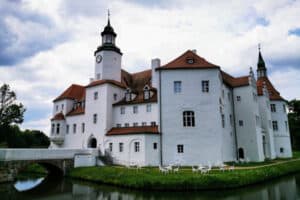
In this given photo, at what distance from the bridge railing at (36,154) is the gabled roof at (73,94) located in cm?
1164

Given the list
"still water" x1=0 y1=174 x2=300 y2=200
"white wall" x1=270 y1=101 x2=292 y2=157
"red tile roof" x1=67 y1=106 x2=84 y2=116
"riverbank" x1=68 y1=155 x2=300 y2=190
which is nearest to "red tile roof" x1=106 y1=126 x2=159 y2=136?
"riverbank" x1=68 y1=155 x2=300 y2=190

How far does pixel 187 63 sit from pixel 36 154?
678 inches

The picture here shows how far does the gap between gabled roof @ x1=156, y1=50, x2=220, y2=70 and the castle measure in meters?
0.02

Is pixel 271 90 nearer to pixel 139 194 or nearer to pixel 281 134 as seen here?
pixel 281 134

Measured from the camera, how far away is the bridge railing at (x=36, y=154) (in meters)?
20.3

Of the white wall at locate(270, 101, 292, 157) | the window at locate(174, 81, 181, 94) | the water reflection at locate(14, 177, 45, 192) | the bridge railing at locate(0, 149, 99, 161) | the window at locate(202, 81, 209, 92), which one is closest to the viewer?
the water reflection at locate(14, 177, 45, 192)

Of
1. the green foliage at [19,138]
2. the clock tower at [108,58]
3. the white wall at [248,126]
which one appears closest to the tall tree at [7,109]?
the green foliage at [19,138]

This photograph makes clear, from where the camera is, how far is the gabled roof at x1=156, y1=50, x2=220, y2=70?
25406mm

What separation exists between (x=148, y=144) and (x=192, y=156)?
4447 millimetres

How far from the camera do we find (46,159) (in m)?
23.0

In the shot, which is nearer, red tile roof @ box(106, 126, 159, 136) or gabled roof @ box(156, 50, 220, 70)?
red tile roof @ box(106, 126, 159, 136)

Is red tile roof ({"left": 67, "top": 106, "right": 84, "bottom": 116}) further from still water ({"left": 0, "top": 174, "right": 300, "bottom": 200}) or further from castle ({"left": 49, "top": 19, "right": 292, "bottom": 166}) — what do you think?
still water ({"left": 0, "top": 174, "right": 300, "bottom": 200})

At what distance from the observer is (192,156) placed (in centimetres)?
2384

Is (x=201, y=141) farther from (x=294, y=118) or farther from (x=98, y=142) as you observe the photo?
(x=294, y=118)
